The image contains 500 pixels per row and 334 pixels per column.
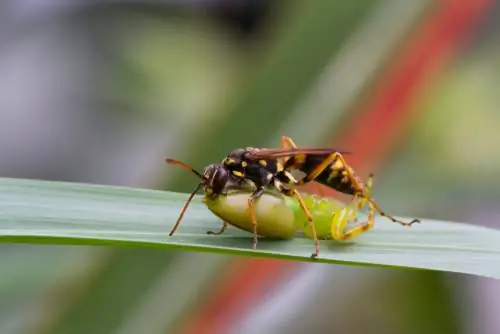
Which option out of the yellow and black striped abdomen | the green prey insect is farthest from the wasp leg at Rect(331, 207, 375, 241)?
the yellow and black striped abdomen

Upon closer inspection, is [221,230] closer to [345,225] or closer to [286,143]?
[345,225]

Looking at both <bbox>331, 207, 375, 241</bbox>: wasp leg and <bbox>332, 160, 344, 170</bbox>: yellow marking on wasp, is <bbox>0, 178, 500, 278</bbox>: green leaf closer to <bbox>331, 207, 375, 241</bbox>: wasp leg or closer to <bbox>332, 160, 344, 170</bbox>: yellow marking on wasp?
<bbox>331, 207, 375, 241</bbox>: wasp leg

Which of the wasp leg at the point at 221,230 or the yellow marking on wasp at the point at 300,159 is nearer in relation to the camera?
the wasp leg at the point at 221,230

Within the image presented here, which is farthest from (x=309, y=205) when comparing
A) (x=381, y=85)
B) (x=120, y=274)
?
(x=381, y=85)

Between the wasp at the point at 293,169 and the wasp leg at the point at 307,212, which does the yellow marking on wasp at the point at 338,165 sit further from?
the wasp leg at the point at 307,212

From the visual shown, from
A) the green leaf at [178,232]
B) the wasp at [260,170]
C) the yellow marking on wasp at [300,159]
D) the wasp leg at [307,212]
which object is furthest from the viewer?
the yellow marking on wasp at [300,159]

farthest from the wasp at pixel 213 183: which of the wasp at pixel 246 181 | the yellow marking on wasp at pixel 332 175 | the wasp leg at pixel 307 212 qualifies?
the yellow marking on wasp at pixel 332 175
